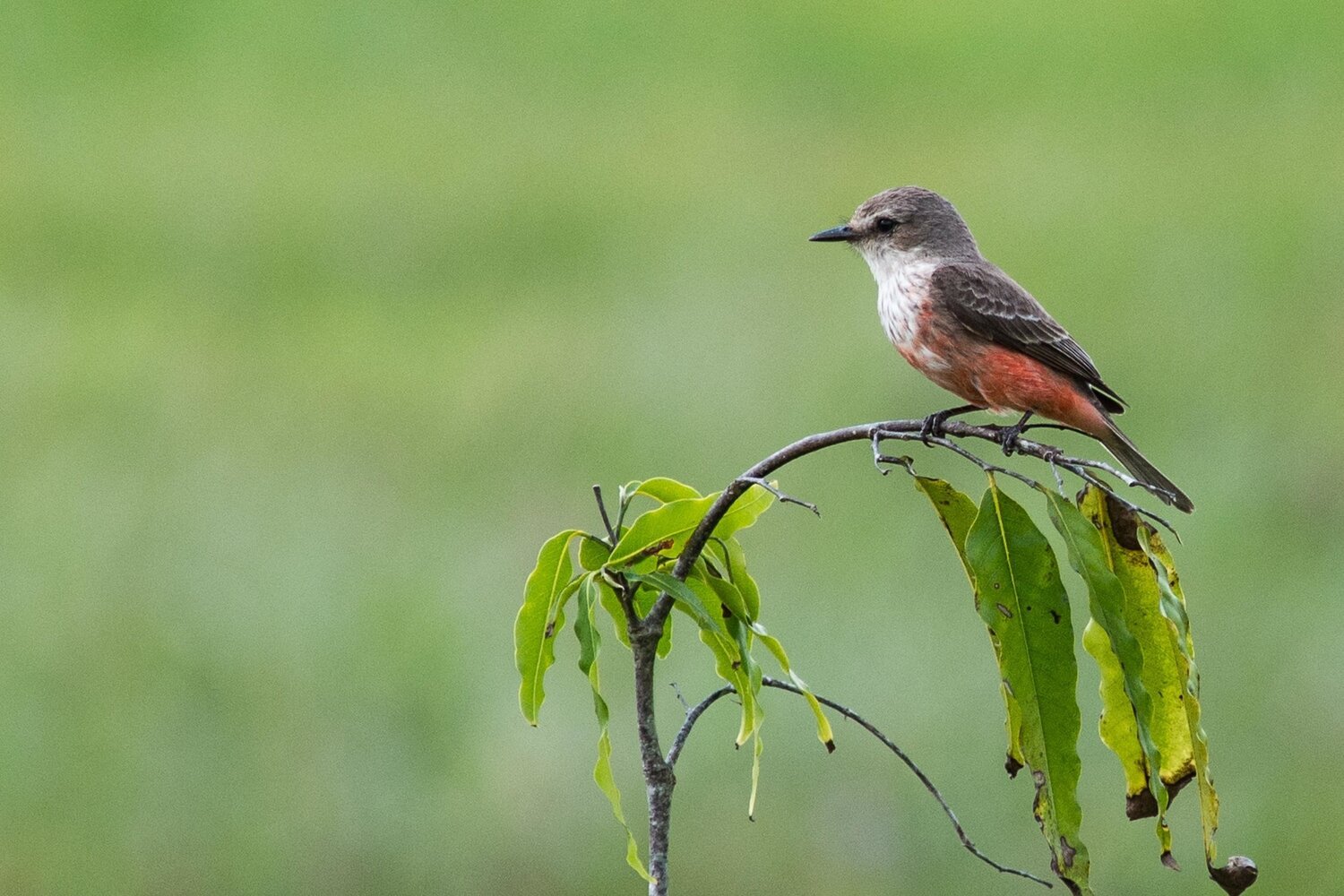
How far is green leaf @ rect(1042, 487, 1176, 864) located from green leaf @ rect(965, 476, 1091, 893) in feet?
0.16

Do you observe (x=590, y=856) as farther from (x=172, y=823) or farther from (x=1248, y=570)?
(x=1248, y=570)

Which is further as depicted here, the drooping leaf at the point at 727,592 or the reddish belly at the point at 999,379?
the reddish belly at the point at 999,379

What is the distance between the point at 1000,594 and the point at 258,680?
4462mm

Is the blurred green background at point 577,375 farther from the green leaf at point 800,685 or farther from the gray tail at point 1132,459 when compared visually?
the green leaf at point 800,685

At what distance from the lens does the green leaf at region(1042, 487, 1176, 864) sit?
2.09 m

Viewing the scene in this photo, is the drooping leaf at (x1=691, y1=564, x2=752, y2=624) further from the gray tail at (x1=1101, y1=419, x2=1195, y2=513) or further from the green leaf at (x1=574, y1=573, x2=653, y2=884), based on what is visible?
the gray tail at (x1=1101, y1=419, x2=1195, y2=513)

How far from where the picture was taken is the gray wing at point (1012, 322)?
415 cm

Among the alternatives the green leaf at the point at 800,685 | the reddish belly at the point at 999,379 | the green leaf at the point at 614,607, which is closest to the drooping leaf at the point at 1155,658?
the green leaf at the point at 800,685

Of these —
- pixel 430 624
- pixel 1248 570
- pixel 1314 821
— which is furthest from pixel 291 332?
pixel 1314 821

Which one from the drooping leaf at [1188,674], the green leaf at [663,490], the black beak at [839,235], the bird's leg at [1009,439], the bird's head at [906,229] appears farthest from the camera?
the bird's head at [906,229]

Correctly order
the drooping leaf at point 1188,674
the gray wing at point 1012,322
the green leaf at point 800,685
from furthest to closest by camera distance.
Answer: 1. the gray wing at point 1012,322
2. the drooping leaf at point 1188,674
3. the green leaf at point 800,685

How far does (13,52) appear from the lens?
1178 centimetres

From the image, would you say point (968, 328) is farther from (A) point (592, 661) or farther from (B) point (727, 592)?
A: (A) point (592, 661)

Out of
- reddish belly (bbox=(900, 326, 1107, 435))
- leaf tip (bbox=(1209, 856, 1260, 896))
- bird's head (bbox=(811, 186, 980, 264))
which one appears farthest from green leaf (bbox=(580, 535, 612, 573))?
bird's head (bbox=(811, 186, 980, 264))
